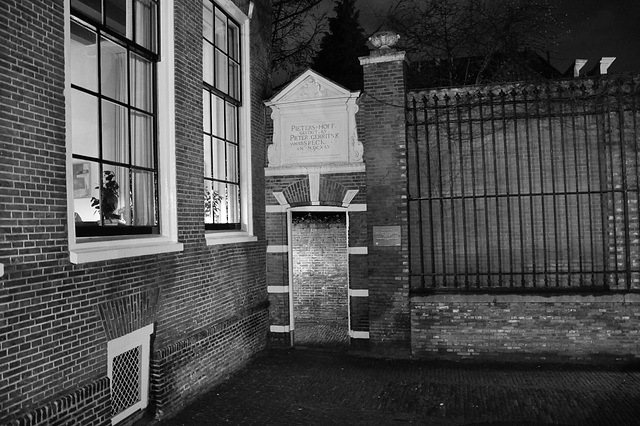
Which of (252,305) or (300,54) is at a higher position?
(300,54)

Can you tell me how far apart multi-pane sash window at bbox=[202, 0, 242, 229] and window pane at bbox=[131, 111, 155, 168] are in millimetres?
1471

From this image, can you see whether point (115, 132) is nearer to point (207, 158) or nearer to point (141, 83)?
point (141, 83)

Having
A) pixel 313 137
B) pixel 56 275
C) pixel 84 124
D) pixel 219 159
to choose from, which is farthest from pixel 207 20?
pixel 56 275

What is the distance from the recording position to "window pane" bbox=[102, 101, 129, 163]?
5.77 m

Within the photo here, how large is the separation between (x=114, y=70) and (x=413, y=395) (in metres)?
5.72

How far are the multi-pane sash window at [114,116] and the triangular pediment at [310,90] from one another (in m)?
3.37

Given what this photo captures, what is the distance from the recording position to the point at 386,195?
9.15 m

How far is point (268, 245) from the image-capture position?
993 cm

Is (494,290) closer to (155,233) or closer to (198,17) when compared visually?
(155,233)

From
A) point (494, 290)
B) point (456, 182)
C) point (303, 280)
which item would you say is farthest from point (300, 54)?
point (494, 290)

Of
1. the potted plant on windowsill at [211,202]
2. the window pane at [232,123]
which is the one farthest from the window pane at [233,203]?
the window pane at [232,123]

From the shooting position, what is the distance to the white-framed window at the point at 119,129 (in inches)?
207

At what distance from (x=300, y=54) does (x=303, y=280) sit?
27.7 feet

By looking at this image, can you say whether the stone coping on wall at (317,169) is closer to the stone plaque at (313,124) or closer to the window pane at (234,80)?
the stone plaque at (313,124)
